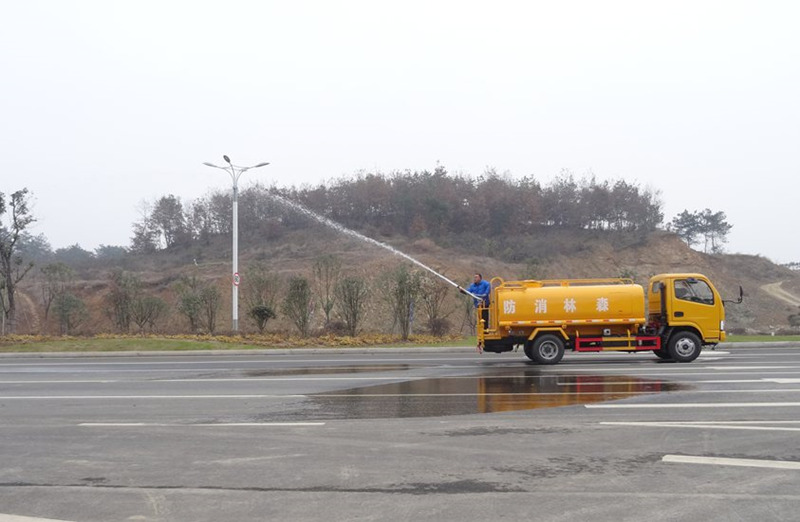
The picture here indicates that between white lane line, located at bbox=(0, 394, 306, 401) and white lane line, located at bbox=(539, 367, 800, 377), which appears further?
Result: white lane line, located at bbox=(539, 367, 800, 377)

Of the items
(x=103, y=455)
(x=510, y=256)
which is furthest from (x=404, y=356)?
(x=510, y=256)

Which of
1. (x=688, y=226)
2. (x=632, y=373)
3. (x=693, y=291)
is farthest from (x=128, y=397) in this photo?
(x=688, y=226)

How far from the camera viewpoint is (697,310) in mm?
18828

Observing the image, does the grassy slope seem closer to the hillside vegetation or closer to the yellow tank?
the yellow tank

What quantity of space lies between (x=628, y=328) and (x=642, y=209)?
56.3 metres

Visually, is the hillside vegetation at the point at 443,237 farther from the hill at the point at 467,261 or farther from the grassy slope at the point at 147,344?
the grassy slope at the point at 147,344

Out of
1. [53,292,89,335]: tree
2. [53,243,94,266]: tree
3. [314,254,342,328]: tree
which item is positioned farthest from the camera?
[53,243,94,266]: tree

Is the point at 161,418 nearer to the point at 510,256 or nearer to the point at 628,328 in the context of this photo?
the point at 628,328

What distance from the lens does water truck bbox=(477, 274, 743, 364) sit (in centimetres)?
1864

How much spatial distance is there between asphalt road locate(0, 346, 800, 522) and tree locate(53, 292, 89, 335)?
65.6 feet

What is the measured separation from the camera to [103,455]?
27.5 feet

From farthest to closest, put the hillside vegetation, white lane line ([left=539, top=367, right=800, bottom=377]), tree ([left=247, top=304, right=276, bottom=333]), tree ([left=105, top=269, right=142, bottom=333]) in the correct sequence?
the hillside vegetation < tree ([left=105, top=269, right=142, bottom=333]) < tree ([left=247, top=304, right=276, bottom=333]) < white lane line ([left=539, top=367, right=800, bottom=377])

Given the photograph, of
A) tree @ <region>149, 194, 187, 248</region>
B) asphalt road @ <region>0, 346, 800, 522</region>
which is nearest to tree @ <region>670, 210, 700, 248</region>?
tree @ <region>149, 194, 187, 248</region>

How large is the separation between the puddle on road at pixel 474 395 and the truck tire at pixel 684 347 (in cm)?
404
